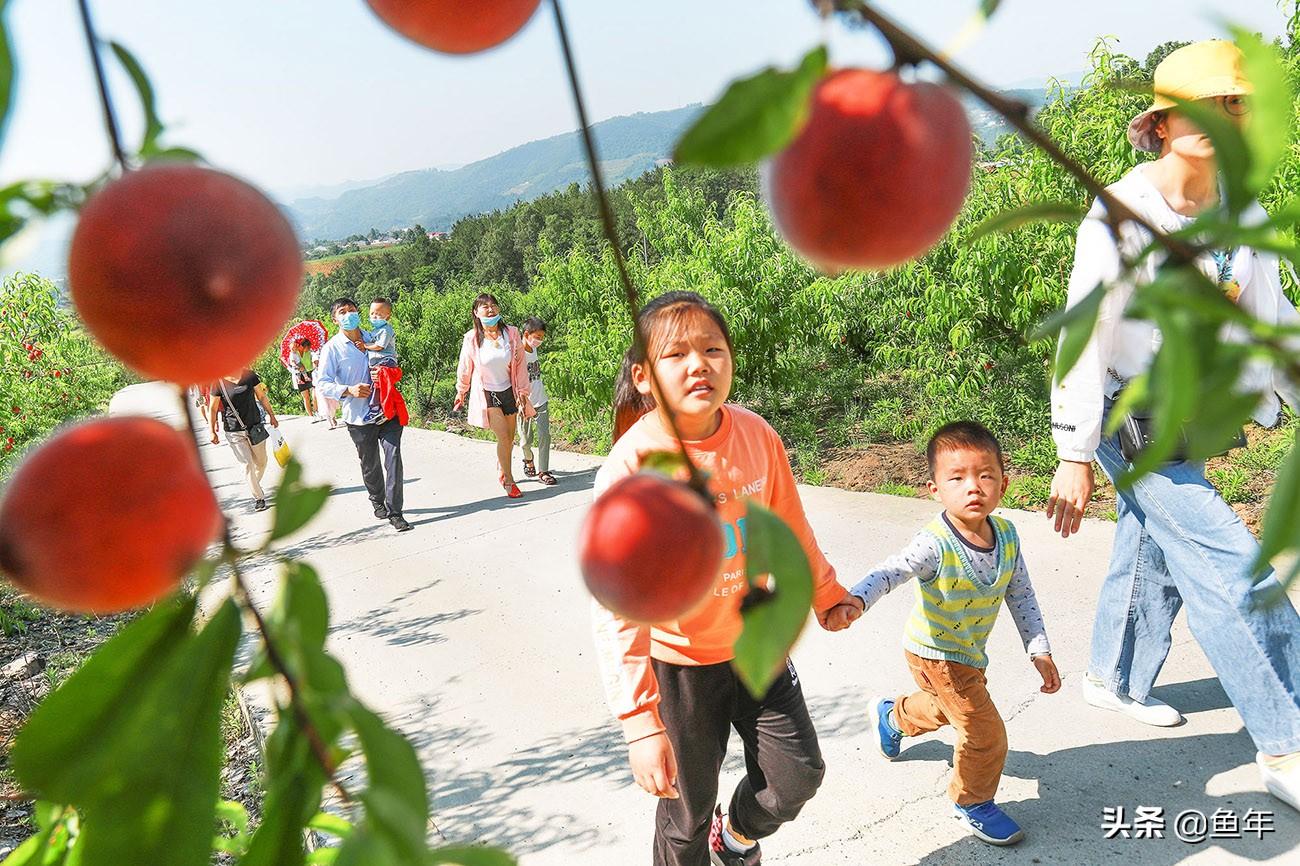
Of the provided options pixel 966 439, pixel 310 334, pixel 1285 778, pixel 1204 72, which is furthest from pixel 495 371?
pixel 1204 72

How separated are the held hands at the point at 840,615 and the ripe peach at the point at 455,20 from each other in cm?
147

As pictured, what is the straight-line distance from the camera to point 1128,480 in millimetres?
244

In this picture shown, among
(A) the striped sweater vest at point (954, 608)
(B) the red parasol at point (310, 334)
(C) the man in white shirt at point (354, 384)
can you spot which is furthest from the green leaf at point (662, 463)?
(C) the man in white shirt at point (354, 384)

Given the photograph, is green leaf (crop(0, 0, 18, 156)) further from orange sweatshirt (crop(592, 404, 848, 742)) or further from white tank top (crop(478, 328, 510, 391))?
white tank top (crop(478, 328, 510, 391))

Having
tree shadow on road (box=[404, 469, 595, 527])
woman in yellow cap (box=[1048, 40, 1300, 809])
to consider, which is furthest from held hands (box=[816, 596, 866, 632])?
tree shadow on road (box=[404, 469, 595, 527])

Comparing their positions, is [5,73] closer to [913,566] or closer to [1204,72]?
[1204,72]

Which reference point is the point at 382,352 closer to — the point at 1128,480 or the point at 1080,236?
the point at 1080,236

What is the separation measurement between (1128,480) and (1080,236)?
1481 millimetres

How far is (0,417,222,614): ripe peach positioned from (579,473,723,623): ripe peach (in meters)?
0.13

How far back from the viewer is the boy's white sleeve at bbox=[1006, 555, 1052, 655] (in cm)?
201

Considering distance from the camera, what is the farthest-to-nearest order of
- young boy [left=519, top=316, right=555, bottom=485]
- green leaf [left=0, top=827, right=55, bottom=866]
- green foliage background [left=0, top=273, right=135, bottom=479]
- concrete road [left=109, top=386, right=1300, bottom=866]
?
young boy [left=519, top=316, right=555, bottom=485] → green foliage background [left=0, top=273, right=135, bottom=479] → concrete road [left=109, top=386, right=1300, bottom=866] → green leaf [left=0, top=827, right=55, bottom=866]

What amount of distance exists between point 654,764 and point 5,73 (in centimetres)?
132

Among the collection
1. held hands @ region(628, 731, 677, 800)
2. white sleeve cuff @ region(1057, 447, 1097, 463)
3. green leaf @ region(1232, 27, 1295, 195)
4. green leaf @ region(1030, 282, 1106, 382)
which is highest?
green leaf @ region(1232, 27, 1295, 195)

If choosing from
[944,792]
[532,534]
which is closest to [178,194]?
[944,792]
